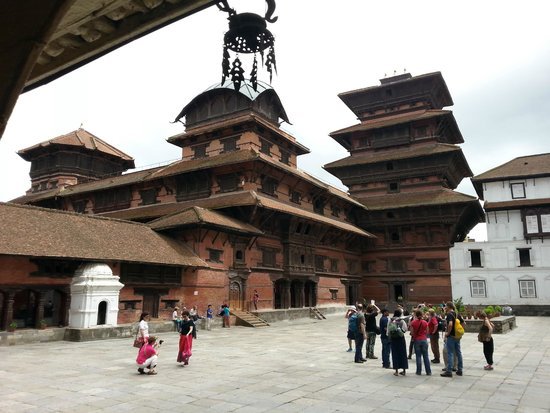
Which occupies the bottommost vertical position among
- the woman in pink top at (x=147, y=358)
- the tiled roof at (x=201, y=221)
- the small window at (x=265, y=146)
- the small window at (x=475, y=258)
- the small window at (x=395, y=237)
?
the woman in pink top at (x=147, y=358)

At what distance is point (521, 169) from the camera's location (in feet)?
124

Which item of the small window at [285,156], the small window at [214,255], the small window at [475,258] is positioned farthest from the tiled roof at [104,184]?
the small window at [475,258]

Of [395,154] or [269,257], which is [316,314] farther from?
[395,154]

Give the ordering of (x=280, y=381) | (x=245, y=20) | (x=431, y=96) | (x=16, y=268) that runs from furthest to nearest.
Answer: (x=431, y=96)
(x=16, y=268)
(x=280, y=381)
(x=245, y=20)

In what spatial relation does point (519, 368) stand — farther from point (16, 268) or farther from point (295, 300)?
point (295, 300)

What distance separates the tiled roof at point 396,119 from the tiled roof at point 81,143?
25388 mm

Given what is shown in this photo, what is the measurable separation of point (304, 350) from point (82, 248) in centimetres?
1062

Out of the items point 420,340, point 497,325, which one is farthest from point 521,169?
point 420,340

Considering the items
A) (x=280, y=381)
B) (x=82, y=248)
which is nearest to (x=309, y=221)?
(x=82, y=248)

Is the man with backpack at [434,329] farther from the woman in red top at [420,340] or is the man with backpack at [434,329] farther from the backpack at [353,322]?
the backpack at [353,322]

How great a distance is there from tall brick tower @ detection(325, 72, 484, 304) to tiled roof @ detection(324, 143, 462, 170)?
0.10 m

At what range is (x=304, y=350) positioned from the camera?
14531 millimetres

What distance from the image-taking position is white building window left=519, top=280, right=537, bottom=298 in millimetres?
34250

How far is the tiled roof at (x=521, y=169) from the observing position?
36525 millimetres
